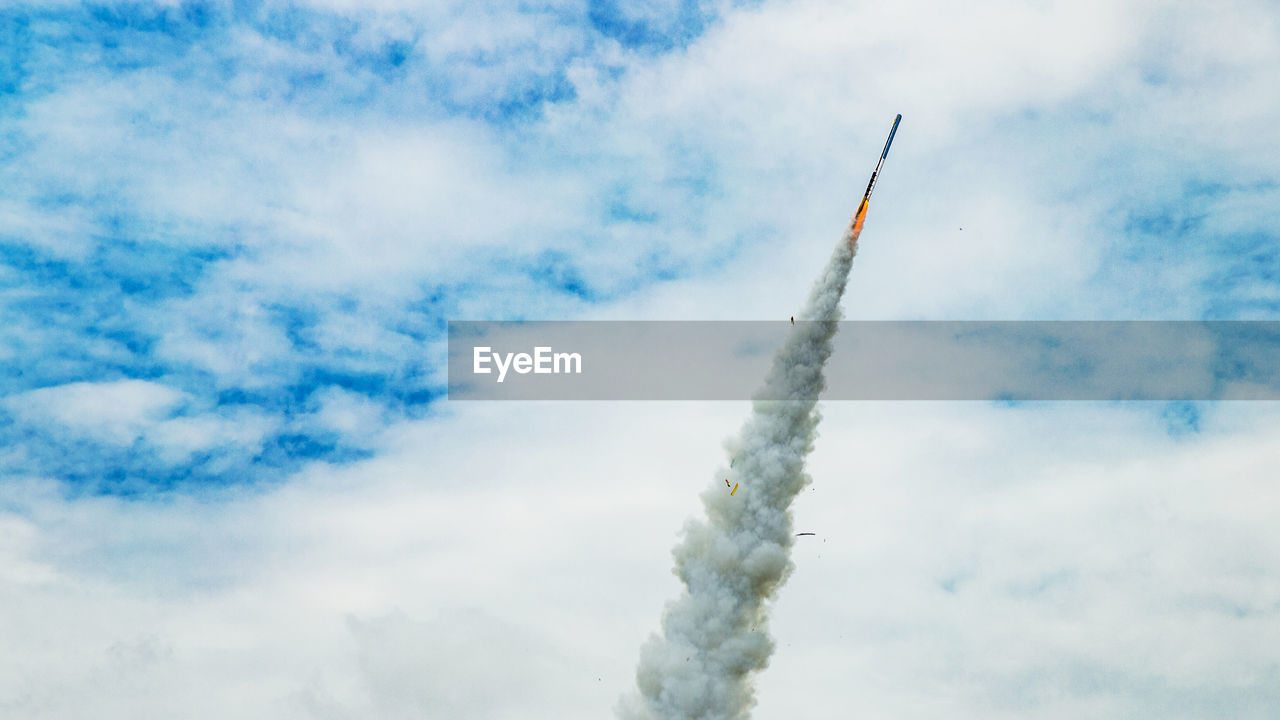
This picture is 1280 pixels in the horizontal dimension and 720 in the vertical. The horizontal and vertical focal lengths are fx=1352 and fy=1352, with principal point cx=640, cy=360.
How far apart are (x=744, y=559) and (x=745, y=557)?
259mm

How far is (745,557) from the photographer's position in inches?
5674

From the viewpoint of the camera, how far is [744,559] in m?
144

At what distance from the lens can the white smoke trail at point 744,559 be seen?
469 feet

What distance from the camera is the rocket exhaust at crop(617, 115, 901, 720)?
469 ft

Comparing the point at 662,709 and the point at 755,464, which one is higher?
the point at 755,464

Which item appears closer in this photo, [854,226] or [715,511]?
[854,226]

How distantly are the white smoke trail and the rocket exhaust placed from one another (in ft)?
0.35

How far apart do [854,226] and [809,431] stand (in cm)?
2237

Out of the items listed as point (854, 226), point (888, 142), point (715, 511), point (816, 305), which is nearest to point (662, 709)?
point (715, 511)

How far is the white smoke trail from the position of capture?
469ft

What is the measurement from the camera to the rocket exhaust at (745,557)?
143 meters

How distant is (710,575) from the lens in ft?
477

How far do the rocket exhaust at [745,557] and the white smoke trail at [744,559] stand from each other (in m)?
0.11

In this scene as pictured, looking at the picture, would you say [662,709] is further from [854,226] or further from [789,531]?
[854,226]
